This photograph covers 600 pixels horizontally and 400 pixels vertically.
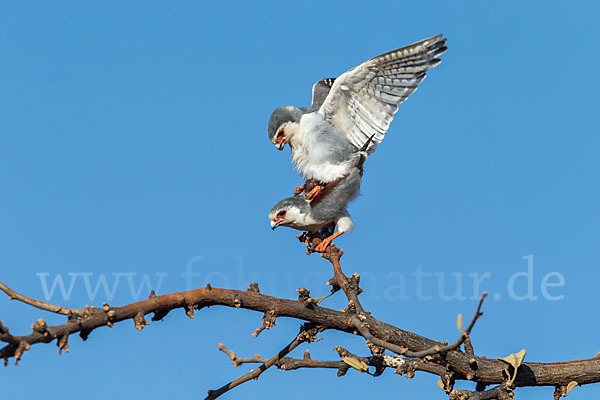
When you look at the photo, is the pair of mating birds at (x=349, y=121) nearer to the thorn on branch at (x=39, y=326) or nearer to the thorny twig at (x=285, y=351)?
the thorny twig at (x=285, y=351)

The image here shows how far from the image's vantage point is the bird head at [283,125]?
24.3 ft

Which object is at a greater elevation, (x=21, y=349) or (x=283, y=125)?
(x=283, y=125)

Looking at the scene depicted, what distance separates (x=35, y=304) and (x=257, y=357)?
1.48 metres

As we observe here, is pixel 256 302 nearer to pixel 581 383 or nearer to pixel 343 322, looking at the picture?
pixel 343 322

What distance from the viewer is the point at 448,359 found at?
17.0 feet

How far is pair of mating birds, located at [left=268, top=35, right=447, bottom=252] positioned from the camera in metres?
7.07

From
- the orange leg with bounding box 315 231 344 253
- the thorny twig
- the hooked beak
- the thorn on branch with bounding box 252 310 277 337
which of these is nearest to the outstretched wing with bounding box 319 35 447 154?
the hooked beak

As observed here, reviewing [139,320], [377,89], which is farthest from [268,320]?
[377,89]

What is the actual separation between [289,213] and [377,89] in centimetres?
178

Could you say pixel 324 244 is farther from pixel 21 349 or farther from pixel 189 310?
pixel 21 349

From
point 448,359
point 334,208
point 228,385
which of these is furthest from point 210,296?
point 334,208

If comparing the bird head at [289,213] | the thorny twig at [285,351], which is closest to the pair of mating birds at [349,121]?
the bird head at [289,213]

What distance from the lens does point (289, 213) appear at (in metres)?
6.68

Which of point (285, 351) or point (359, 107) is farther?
point (359, 107)
